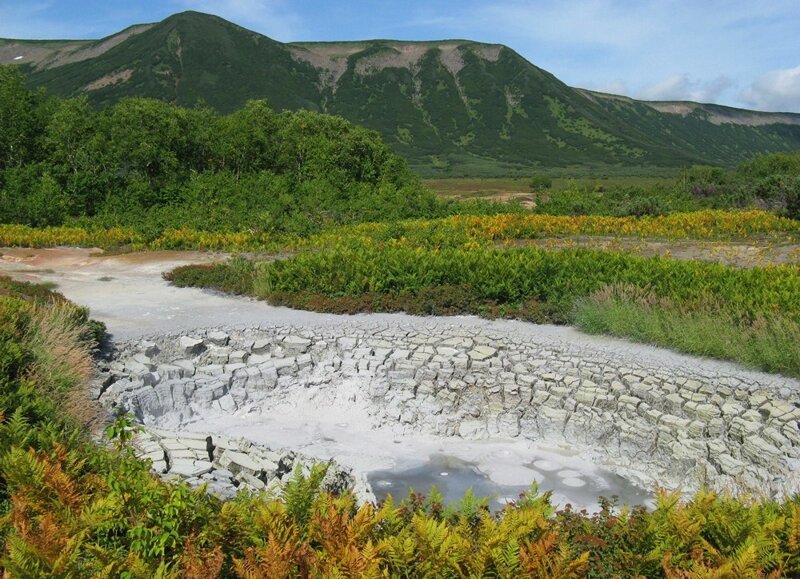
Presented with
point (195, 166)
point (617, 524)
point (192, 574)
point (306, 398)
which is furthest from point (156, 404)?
point (195, 166)

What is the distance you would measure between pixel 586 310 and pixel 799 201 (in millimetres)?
15693

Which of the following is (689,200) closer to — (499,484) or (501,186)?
(499,484)

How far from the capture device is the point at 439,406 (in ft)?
27.0

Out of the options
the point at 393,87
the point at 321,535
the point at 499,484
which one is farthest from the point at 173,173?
the point at 393,87

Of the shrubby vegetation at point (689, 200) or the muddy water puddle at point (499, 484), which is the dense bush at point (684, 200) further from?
the muddy water puddle at point (499, 484)

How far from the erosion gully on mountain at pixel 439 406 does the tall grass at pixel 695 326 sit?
8.8 inches

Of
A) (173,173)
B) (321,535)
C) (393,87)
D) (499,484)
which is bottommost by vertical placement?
(499,484)

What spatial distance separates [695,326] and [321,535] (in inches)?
261

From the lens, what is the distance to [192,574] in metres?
3.15

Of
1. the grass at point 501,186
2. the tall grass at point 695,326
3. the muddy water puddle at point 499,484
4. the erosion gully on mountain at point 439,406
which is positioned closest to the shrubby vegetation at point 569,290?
the tall grass at point 695,326

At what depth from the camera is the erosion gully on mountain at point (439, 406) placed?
646 centimetres

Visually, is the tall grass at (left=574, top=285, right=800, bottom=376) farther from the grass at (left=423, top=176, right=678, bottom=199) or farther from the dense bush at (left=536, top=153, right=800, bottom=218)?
the grass at (left=423, top=176, right=678, bottom=199)

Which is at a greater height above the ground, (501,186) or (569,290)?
(569,290)

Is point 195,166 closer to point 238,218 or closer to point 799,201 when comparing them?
point 238,218
